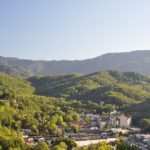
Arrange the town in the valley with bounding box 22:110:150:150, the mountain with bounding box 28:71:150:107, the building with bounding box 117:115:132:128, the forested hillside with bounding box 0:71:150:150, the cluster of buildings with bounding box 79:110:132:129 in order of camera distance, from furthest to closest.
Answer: the mountain with bounding box 28:71:150:107
the building with bounding box 117:115:132:128
the cluster of buildings with bounding box 79:110:132:129
the forested hillside with bounding box 0:71:150:150
the town in the valley with bounding box 22:110:150:150

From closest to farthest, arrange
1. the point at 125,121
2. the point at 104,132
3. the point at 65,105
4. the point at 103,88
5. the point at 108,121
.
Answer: the point at 104,132 → the point at 125,121 → the point at 108,121 → the point at 65,105 → the point at 103,88

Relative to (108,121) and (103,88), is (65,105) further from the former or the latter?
(103,88)

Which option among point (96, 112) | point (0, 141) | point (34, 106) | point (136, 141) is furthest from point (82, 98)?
point (0, 141)

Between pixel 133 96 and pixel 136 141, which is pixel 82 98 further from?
pixel 136 141

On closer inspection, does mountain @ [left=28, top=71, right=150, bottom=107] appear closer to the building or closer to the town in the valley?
the town in the valley

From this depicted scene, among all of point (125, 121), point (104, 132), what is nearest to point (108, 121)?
point (125, 121)

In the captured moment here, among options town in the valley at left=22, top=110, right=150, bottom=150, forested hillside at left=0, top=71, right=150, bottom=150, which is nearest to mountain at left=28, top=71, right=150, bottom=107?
forested hillside at left=0, top=71, right=150, bottom=150

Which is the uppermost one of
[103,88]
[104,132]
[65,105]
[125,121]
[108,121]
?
[103,88]
